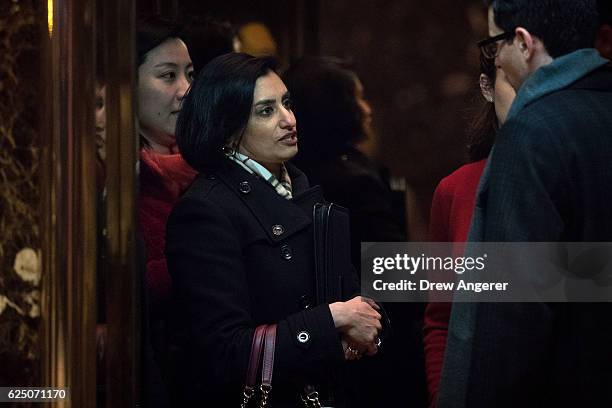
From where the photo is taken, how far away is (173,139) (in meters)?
2.83

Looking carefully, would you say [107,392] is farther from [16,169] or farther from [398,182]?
[398,182]

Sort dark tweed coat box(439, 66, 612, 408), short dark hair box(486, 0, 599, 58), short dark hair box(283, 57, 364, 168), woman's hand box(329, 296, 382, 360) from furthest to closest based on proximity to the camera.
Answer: short dark hair box(283, 57, 364, 168), woman's hand box(329, 296, 382, 360), short dark hair box(486, 0, 599, 58), dark tweed coat box(439, 66, 612, 408)

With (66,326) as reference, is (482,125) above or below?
above

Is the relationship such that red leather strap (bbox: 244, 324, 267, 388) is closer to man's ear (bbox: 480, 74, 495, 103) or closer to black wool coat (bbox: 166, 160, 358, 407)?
black wool coat (bbox: 166, 160, 358, 407)

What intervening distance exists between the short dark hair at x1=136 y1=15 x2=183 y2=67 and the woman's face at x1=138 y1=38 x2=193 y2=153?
1 centimetres

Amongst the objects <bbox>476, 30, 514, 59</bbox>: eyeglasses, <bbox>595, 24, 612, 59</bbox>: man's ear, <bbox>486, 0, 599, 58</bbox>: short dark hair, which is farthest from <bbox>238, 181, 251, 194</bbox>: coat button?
<bbox>595, 24, 612, 59</bbox>: man's ear

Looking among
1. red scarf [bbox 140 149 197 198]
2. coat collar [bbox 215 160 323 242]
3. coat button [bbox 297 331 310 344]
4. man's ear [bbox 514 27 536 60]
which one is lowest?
coat button [bbox 297 331 310 344]

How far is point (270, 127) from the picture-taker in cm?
274

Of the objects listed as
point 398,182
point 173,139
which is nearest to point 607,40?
point 398,182

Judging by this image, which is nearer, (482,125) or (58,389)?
(482,125)

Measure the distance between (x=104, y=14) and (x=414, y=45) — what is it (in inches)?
34.9

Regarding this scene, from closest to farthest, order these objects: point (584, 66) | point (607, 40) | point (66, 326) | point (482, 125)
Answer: point (584, 66) → point (607, 40) → point (482, 125) → point (66, 326)

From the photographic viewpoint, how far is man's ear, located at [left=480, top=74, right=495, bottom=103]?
2.71 m

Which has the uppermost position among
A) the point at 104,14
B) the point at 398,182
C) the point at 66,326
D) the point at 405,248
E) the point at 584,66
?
the point at 104,14
